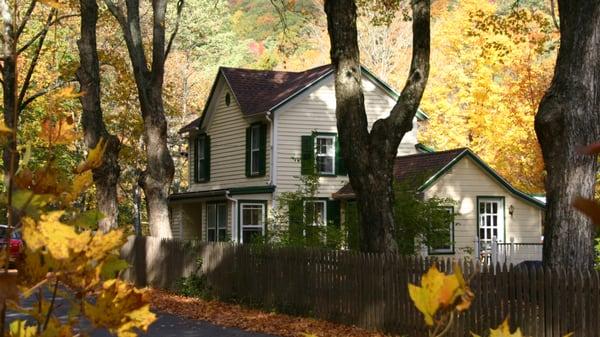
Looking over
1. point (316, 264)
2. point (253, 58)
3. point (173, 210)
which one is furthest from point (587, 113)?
point (253, 58)

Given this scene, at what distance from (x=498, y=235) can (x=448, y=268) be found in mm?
17664

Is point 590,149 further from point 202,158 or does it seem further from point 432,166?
point 202,158

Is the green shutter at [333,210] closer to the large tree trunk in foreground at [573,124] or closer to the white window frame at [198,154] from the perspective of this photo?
the white window frame at [198,154]

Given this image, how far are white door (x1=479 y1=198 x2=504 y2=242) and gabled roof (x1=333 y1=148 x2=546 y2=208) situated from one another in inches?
26.9

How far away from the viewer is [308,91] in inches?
1296

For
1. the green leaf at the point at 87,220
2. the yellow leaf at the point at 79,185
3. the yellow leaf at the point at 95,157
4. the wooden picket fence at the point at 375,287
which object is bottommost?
the wooden picket fence at the point at 375,287

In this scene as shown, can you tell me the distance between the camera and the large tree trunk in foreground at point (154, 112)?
2588cm

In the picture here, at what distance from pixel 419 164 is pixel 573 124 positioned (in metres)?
17.3

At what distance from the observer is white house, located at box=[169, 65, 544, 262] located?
31.2m

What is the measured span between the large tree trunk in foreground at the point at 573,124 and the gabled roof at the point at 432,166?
1415 cm

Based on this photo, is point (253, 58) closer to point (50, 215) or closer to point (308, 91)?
point (308, 91)

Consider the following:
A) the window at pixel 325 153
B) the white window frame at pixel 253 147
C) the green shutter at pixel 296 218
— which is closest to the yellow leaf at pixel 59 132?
the green shutter at pixel 296 218

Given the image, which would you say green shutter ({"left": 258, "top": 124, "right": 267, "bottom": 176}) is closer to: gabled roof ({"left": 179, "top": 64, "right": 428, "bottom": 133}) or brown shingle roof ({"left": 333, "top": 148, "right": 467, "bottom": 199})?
gabled roof ({"left": 179, "top": 64, "right": 428, "bottom": 133})

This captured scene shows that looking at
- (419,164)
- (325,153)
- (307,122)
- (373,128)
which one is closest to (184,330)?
(373,128)
